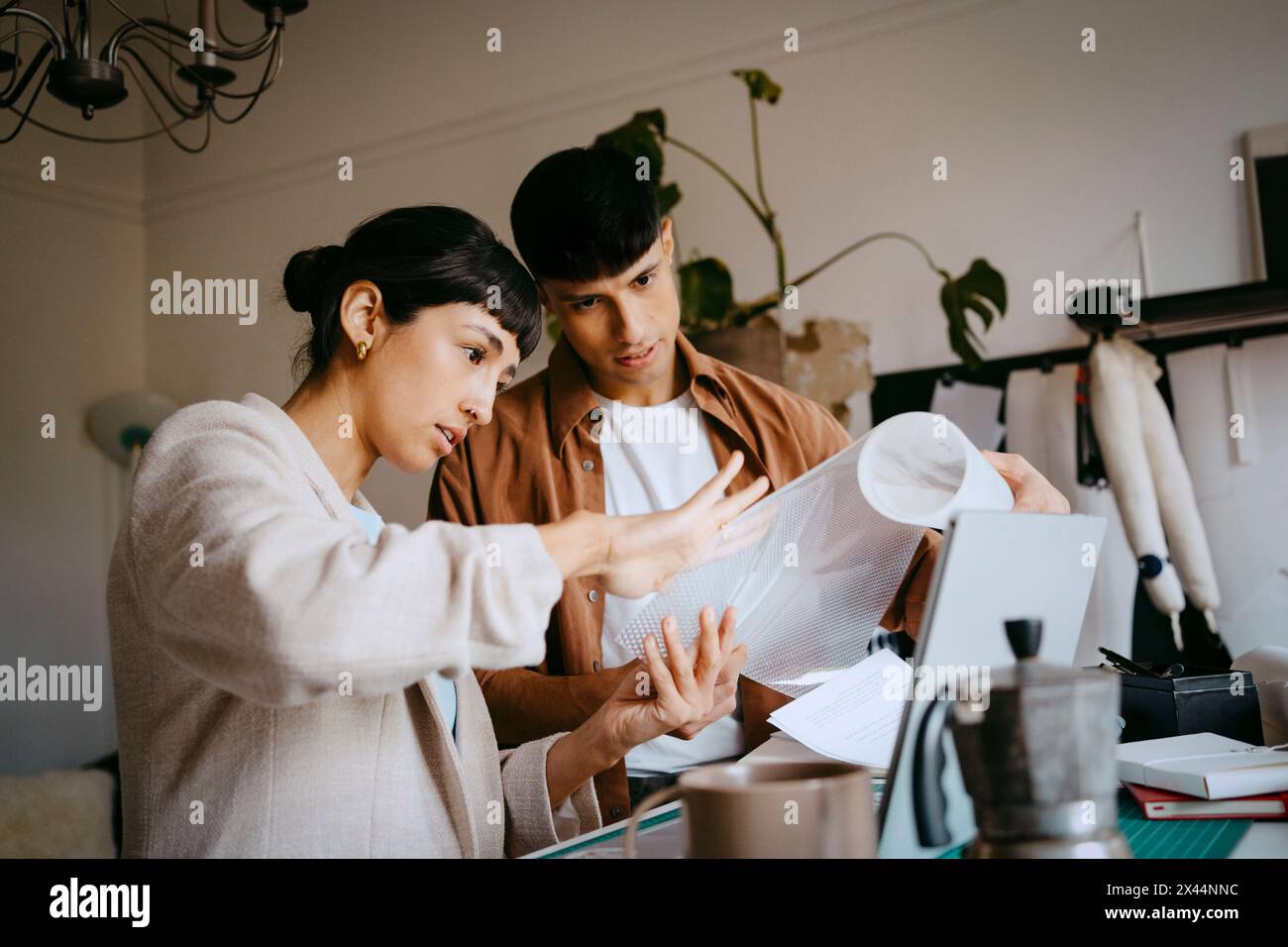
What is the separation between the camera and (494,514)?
148 centimetres

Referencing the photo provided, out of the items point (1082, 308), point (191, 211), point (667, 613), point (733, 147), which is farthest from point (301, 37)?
point (667, 613)

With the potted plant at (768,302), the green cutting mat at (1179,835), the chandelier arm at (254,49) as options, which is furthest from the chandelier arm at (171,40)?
the green cutting mat at (1179,835)

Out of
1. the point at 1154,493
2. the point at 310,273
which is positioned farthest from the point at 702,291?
the point at 310,273

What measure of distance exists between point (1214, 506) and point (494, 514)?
1378 millimetres

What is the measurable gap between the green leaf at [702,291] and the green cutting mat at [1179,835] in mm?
1569

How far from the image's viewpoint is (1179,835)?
789mm

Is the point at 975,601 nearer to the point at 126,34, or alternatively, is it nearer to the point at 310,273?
the point at 310,273

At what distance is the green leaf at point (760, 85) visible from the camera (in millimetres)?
2359

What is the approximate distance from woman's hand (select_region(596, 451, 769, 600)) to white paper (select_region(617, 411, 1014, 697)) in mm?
180

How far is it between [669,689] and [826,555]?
0.22m

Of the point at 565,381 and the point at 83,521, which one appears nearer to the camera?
the point at 565,381

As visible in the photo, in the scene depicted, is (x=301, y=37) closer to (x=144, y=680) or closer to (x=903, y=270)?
(x=903, y=270)

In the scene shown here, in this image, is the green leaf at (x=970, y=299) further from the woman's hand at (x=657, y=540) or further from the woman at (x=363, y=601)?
the woman's hand at (x=657, y=540)

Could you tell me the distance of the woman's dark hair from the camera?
98 cm
